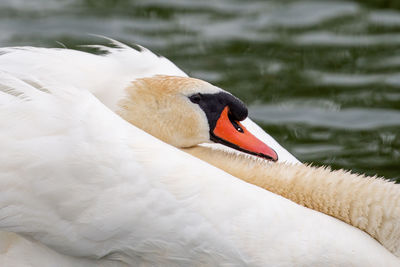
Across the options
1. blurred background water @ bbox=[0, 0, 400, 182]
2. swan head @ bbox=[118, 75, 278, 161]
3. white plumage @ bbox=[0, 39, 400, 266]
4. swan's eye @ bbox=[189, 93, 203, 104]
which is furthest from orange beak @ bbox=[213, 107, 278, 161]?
blurred background water @ bbox=[0, 0, 400, 182]

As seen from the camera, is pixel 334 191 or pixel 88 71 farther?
pixel 88 71

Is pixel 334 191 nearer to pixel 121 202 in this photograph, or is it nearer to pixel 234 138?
pixel 234 138

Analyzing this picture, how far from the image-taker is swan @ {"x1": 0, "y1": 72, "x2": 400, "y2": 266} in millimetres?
4293

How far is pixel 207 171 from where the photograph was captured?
4.45m

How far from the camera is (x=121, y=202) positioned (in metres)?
4.29

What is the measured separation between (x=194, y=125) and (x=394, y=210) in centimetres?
106

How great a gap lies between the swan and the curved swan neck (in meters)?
0.30

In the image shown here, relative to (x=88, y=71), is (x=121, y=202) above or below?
below

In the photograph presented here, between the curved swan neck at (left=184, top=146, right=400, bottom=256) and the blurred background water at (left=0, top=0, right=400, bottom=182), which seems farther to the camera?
the blurred background water at (left=0, top=0, right=400, bottom=182)

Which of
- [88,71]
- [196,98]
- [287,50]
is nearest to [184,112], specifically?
[196,98]

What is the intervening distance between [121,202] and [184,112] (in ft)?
2.50

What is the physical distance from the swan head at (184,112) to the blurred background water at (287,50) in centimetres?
174

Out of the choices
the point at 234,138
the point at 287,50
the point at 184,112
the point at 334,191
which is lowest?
the point at 287,50

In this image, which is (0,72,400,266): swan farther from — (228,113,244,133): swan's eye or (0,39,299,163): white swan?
(228,113,244,133): swan's eye
